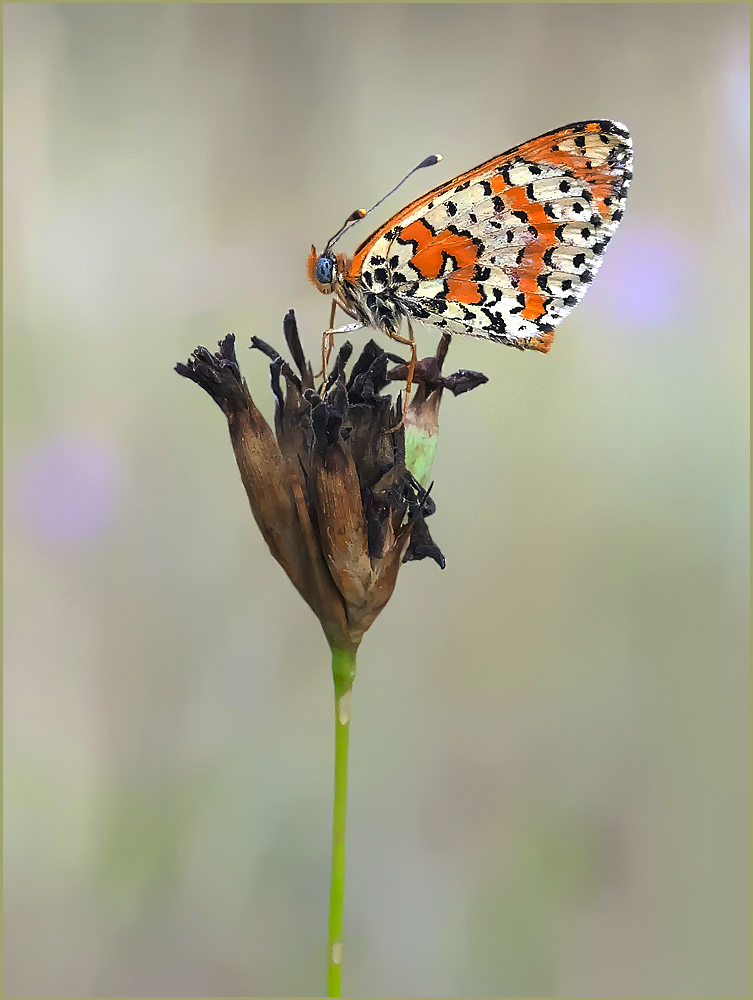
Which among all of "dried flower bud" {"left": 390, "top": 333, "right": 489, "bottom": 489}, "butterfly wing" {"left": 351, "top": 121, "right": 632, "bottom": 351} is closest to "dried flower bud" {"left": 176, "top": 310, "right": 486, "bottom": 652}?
"dried flower bud" {"left": 390, "top": 333, "right": 489, "bottom": 489}

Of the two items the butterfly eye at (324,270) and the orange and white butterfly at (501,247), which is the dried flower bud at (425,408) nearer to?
the orange and white butterfly at (501,247)

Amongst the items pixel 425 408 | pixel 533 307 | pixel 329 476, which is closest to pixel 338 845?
pixel 329 476

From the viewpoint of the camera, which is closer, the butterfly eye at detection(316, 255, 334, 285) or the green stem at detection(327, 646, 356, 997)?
the green stem at detection(327, 646, 356, 997)

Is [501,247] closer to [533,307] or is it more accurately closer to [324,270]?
[533,307]

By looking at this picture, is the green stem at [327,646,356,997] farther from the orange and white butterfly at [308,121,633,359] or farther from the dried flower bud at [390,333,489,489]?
the orange and white butterfly at [308,121,633,359]

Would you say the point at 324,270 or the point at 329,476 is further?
the point at 324,270

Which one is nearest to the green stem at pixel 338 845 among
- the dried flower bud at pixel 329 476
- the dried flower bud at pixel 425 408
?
the dried flower bud at pixel 329 476
